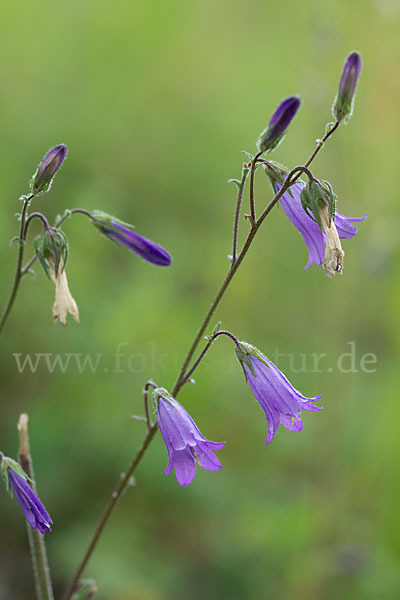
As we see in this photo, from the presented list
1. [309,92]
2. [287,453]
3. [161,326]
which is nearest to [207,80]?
[309,92]

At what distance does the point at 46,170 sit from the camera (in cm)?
197

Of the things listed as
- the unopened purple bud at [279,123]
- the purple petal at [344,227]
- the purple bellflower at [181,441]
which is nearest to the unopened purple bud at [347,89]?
the unopened purple bud at [279,123]

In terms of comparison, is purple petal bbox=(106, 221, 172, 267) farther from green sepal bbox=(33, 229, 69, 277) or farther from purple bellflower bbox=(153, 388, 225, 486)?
purple bellflower bbox=(153, 388, 225, 486)

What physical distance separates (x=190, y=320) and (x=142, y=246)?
2.23 m

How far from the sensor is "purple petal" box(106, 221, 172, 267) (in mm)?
2133

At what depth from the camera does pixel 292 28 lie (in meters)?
7.81

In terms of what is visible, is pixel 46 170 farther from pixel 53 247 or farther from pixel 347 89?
pixel 347 89

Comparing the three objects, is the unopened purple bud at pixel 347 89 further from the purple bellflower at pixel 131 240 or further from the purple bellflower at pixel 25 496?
the purple bellflower at pixel 25 496

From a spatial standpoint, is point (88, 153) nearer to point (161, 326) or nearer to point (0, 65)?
point (0, 65)

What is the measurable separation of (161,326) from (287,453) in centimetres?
137

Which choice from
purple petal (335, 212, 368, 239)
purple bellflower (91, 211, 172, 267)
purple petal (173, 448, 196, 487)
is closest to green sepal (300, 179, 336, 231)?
purple petal (335, 212, 368, 239)

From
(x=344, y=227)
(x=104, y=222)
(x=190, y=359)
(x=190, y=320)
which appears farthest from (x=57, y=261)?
(x=190, y=320)

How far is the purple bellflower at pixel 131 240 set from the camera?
7.00 feet

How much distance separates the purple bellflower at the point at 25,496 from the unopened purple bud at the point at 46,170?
88 cm
